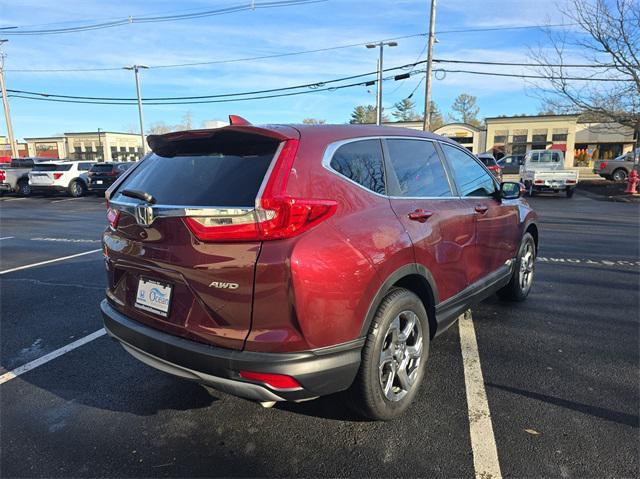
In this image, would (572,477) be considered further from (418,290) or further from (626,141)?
(626,141)

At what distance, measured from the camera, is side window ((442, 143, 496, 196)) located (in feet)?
11.9

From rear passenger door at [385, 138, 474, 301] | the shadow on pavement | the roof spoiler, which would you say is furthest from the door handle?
the shadow on pavement

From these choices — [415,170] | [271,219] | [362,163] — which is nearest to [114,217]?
[271,219]

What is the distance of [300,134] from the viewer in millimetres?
2449

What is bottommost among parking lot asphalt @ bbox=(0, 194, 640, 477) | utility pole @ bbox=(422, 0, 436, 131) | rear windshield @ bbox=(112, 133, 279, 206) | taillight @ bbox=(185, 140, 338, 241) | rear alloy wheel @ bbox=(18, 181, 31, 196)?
rear alloy wheel @ bbox=(18, 181, 31, 196)

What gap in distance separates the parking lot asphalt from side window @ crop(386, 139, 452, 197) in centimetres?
136

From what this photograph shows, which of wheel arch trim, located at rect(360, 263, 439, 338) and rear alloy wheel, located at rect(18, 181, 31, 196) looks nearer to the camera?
wheel arch trim, located at rect(360, 263, 439, 338)

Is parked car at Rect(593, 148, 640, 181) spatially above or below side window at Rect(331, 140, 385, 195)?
below

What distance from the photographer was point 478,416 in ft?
9.01

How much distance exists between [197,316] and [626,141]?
57181 millimetres

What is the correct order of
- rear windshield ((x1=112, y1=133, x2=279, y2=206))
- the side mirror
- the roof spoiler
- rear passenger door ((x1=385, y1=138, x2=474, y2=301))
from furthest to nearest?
the side mirror < rear passenger door ((x1=385, y1=138, x2=474, y2=301)) < the roof spoiler < rear windshield ((x1=112, y1=133, x2=279, y2=206))

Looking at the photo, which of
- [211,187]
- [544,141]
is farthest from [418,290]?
[544,141]

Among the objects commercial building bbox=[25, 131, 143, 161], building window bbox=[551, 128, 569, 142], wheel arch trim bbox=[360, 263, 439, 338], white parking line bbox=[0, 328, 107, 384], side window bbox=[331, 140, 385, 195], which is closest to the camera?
wheel arch trim bbox=[360, 263, 439, 338]

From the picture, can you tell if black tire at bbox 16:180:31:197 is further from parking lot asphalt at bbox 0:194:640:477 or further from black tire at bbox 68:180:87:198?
parking lot asphalt at bbox 0:194:640:477
